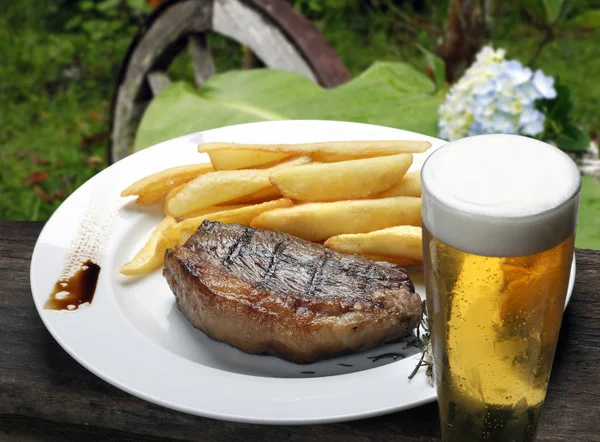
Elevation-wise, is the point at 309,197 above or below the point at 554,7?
above

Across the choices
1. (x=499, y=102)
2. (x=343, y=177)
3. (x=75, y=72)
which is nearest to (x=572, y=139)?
(x=499, y=102)

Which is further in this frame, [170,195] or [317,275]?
[170,195]

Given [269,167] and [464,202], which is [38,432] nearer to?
[269,167]

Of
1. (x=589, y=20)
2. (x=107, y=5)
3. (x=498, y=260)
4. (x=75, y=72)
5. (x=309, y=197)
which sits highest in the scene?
(x=498, y=260)

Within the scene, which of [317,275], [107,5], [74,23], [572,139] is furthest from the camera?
[74,23]

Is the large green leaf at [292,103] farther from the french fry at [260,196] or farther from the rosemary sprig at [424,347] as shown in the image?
the rosemary sprig at [424,347]

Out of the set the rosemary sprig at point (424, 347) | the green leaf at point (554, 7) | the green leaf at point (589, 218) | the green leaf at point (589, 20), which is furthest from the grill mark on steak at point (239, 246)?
the green leaf at point (589, 20)

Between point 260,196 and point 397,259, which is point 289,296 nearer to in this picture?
point 397,259
